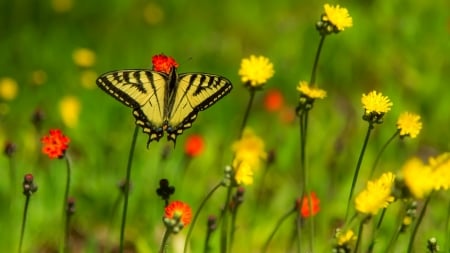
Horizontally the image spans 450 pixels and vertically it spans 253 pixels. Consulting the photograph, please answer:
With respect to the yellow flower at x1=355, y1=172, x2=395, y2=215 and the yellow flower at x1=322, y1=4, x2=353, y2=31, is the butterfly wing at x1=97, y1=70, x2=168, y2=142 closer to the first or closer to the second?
the yellow flower at x1=322, y1=4, x2=353, y2=31

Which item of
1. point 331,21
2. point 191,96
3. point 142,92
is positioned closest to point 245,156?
point 191,96

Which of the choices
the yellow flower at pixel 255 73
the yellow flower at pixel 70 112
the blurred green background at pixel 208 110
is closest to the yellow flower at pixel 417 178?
the yellow flower at pixel 255 73

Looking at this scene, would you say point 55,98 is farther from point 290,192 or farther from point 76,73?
point 290,192

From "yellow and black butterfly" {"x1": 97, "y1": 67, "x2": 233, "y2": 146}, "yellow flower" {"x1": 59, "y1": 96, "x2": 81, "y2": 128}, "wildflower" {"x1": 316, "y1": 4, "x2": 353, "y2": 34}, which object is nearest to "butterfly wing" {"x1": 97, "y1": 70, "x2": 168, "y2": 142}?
"yellow and black butterfly" {"x1": 97, "y1": 67, "x2": 233, "y2": 146}

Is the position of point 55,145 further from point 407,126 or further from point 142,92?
point 407,126

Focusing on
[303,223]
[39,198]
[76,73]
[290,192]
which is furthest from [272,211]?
[76,73]

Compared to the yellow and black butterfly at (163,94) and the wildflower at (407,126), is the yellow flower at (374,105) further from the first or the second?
the yellow and black butterfly at (163,94)
